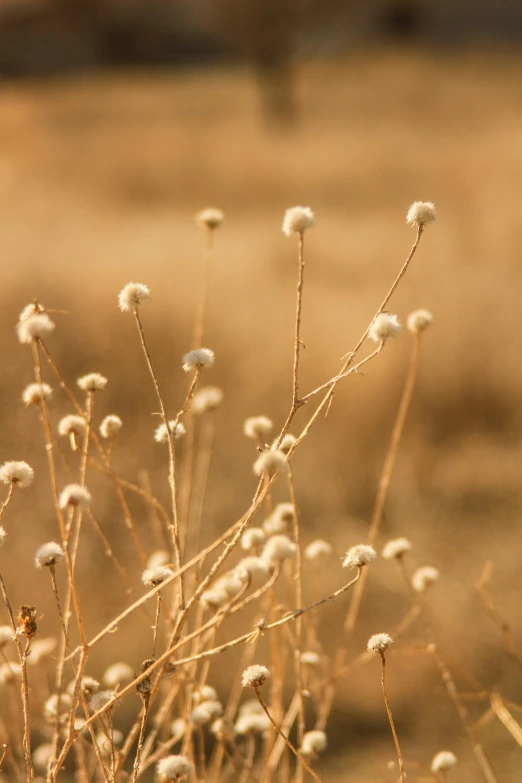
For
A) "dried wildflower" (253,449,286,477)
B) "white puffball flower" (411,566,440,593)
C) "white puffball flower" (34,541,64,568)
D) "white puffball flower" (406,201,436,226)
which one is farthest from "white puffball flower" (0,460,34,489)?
"white puffball flower" (411,566,440,593)

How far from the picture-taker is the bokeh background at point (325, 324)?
142 centimetres

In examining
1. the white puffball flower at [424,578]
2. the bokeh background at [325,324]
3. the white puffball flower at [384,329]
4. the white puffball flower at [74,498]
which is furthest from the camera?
the bokeh background at [325,324]

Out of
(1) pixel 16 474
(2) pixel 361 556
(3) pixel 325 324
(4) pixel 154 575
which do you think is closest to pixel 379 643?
(2) pixel 361 556

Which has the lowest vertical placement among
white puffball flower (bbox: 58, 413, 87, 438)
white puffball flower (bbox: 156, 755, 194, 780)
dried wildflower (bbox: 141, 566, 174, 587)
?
white puffball flower (bbox: 156, 755, 194, 780)

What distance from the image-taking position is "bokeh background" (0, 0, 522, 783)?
4.67 feet

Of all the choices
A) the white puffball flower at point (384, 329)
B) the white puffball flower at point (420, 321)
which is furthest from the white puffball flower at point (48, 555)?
the white puffball flower at point (420, 321)

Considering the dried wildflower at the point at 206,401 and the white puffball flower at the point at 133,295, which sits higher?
the white puffball flower at the point at 133,295

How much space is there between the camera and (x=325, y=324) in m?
1.93

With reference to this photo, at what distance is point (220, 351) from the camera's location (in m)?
1.86

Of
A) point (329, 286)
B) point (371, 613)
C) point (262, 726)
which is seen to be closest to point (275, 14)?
point (329, 286)

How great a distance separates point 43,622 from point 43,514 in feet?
0.76

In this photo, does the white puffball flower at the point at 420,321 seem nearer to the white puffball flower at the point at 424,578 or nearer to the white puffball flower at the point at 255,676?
the white puffball flower at the point at 424,578

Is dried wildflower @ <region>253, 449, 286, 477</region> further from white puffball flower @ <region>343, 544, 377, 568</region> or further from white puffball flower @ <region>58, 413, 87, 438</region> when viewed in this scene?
white puffball flower @ <region>58, 413, 87, 438</region>

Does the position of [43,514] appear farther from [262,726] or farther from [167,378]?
[262,726]
